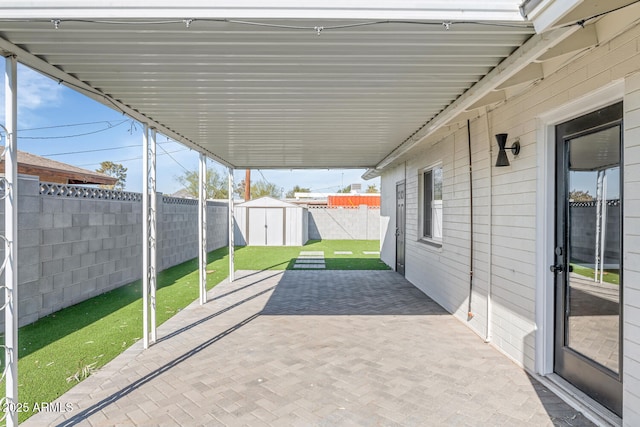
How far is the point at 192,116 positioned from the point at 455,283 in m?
4.31

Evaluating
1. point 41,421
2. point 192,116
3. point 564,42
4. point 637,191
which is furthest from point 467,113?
point 41,421

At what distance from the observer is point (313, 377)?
330 centimetres

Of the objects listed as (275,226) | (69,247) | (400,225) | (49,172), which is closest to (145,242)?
(69,247)

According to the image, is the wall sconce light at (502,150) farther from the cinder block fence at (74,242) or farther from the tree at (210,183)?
the tree at (210,183)

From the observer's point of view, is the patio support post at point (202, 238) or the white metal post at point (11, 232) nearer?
the white metal post at point (11, 232)

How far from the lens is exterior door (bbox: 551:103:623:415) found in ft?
8.48

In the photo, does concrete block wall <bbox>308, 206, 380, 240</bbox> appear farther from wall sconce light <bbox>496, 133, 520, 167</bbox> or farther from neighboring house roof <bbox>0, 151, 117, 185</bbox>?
wall sconce light <bbox>496, 133, 520, 167</bbox>

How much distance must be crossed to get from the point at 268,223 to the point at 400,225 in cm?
870

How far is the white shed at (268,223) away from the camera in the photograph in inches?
641

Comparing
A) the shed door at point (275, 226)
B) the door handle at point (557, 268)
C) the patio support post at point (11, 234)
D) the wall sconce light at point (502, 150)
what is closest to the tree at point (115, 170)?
the shed door at point (275, 226)

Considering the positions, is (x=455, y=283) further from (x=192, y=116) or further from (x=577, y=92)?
(x=192, y=116)

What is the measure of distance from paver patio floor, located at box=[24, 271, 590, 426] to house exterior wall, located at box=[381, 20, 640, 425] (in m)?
0.42

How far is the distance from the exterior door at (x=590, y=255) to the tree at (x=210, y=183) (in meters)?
31.1

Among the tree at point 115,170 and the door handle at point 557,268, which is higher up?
the tree at point 115,170
